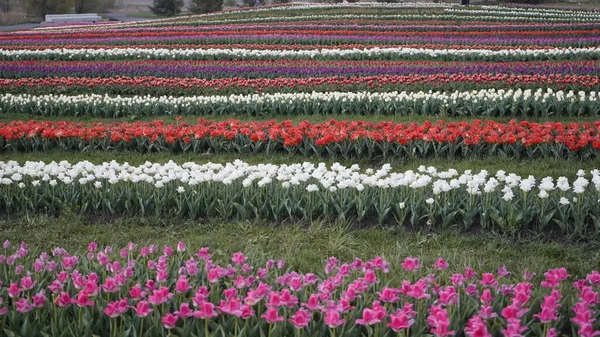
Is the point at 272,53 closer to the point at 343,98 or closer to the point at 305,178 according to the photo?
the point at 343,98

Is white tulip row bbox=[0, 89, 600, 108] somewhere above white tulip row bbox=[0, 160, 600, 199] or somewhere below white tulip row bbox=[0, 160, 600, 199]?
above

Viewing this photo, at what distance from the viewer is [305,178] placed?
5223mm

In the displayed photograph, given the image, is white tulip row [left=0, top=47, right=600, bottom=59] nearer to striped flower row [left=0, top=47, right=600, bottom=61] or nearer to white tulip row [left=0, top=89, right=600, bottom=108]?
striped flower row [left=0, top=47, right=600, bottom=61]

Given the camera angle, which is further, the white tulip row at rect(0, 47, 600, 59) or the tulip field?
the white tulip row at rect(0, 47, 600, 59)

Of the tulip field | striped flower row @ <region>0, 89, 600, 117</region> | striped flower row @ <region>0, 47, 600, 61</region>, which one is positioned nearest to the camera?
the tulip field

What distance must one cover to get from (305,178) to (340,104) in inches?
187

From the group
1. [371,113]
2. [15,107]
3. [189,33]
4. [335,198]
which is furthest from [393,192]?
[189,33]

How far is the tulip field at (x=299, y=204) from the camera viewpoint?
2.87m

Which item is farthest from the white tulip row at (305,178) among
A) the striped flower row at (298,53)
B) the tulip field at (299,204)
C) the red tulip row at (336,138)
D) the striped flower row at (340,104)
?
the striped flower row at (298,53)

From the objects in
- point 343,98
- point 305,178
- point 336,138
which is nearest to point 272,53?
point 343,98

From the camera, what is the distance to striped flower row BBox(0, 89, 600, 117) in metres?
9.05

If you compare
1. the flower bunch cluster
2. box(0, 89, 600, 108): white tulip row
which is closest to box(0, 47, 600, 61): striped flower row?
box(0, 89, 600, 108): white tulip row

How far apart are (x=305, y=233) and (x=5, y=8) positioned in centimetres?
4725

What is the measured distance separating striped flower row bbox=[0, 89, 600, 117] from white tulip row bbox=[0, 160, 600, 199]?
11.4ft
